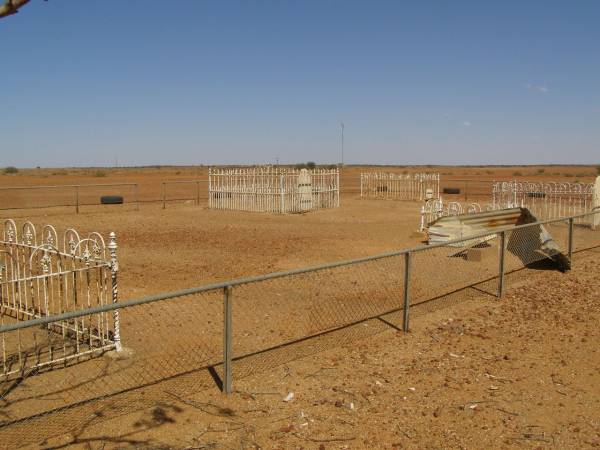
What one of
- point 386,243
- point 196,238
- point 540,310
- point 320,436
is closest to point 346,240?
point 386,243

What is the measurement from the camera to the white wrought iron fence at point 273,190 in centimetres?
2458

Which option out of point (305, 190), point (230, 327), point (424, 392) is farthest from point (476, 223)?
point (305, 190)

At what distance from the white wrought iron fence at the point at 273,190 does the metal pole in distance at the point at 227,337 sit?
1896 centimetres

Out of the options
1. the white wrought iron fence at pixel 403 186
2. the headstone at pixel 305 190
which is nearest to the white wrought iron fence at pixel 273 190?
the headstone at pixel 305 190

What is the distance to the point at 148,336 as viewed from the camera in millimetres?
7195

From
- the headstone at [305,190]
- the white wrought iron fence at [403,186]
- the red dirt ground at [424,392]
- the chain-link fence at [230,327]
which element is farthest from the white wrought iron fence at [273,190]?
the red dirt ground at [424,392]

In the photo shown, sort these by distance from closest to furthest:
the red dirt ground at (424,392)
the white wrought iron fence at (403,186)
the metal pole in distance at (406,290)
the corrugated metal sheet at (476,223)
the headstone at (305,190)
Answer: the red dirt ground at (424,392), the metal pole in distance at (406,290), the corrugated metal sheet at (476,223), the headstone at (305,190), the white wrought iron fence at (403,186)

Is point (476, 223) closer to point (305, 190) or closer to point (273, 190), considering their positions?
point (273, 190)

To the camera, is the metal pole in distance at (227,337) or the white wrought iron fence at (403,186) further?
the white wrought iron fence at (403,186)

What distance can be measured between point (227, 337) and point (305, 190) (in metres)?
20.1

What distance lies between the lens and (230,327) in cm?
525

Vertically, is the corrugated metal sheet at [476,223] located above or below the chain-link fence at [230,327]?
above

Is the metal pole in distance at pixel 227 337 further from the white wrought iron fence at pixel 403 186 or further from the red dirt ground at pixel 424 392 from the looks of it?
the white wrought iron fence at pixel 403 186

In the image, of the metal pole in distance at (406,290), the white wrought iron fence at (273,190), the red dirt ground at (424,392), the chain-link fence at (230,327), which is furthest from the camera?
the white wrought iron fence at (273,190)
